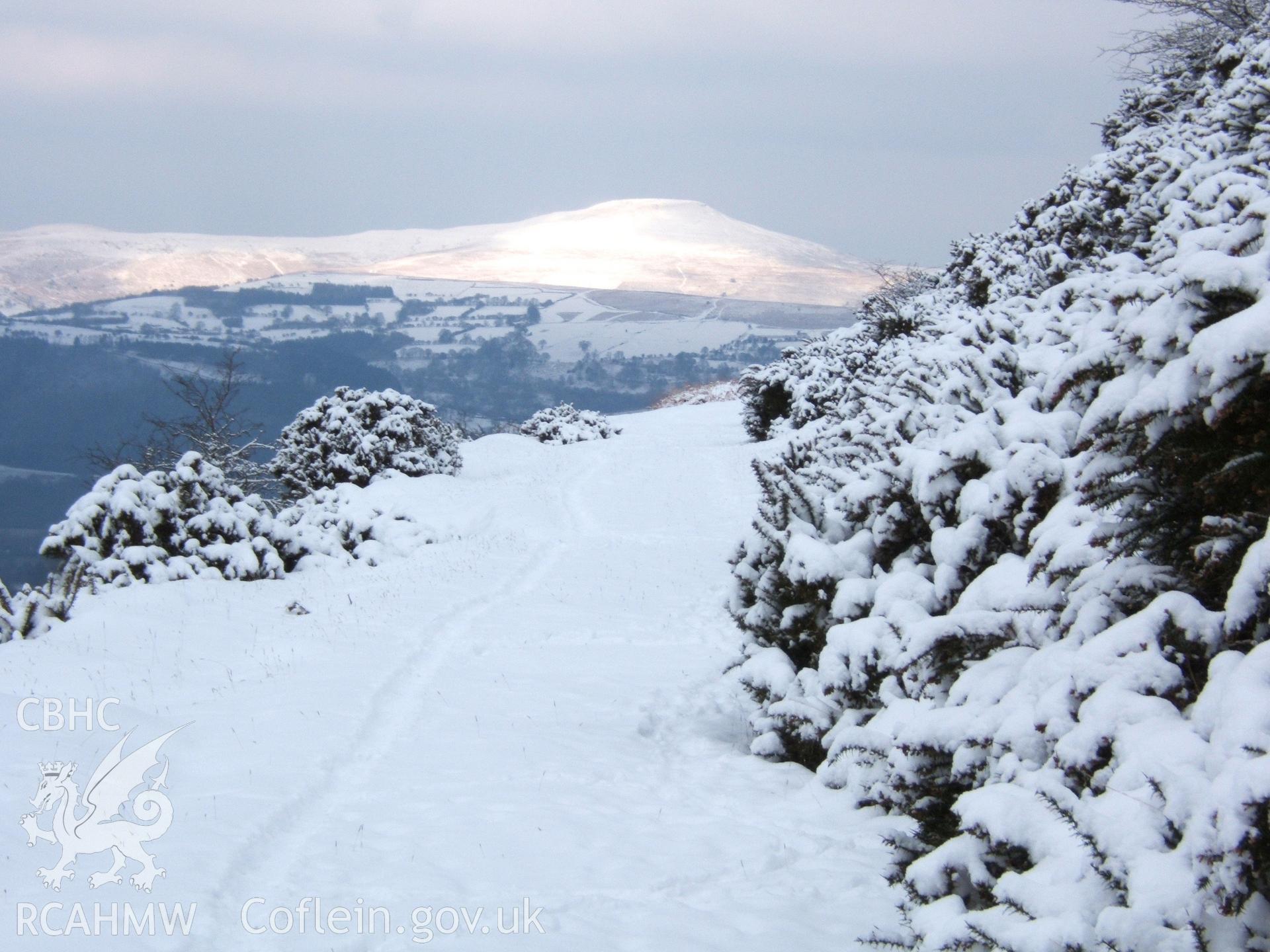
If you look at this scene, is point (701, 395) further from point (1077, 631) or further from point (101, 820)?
point (1077, 631)

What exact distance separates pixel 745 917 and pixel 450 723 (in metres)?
3.39

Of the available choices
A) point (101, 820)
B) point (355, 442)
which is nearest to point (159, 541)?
point (101, 820)

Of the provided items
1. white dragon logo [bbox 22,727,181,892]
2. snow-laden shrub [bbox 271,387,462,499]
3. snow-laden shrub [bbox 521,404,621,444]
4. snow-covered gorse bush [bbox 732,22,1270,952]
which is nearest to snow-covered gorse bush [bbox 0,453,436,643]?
white dragon logo [bbox 22,727,181,892]

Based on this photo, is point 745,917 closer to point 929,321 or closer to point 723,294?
point 929,321

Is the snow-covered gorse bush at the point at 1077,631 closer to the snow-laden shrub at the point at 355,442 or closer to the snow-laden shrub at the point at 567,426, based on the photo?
the snow-laden shrub at the point at 355,442

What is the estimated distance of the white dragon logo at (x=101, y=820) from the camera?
13.6 ft

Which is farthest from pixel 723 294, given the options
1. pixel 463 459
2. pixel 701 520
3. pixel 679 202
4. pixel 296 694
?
pixel 296 694

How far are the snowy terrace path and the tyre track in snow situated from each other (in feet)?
0.06

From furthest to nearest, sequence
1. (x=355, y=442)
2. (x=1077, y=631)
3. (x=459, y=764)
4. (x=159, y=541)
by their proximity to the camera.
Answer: (x=355, y=442)
(x=159, y=541)
(x=459, y=764)
(x=1077, y=631)

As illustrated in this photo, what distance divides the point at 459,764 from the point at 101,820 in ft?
6.72

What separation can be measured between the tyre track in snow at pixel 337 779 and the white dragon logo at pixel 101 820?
0.37 m

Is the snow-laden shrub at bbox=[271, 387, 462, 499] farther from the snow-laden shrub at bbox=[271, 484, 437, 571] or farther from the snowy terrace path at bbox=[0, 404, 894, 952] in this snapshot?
the snowy terrace path at bbox=[0, 404, 894, 952]

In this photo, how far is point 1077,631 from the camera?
10.3 ft

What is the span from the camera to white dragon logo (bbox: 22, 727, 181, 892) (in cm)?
416
